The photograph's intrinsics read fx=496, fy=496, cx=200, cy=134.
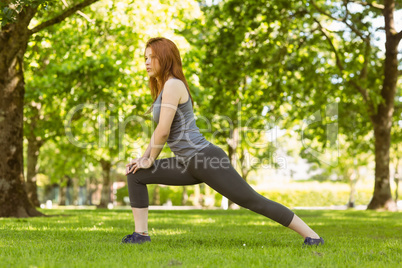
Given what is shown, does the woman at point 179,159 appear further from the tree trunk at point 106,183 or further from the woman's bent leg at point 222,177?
the tree trunk at point 106,183

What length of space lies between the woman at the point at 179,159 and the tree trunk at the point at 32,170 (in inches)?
744

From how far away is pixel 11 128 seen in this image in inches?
440

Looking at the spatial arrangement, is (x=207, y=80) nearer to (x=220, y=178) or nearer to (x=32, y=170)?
(x=32, y=170)

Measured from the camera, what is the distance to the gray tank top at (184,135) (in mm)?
4938

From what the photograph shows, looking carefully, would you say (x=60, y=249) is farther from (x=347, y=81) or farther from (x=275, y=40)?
(x=347, y=81)

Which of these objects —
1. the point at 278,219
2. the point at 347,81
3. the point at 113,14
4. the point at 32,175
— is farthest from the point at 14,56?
the point at 32,175

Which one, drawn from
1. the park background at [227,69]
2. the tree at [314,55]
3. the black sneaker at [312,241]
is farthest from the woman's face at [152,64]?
the tree at [314,55]

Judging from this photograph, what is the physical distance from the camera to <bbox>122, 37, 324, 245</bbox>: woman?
4.91 meters

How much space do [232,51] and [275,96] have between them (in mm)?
2769

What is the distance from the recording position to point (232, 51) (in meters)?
16.9

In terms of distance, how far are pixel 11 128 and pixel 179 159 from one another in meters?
7.36

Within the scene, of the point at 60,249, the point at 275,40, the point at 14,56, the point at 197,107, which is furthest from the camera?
the point at 197,107

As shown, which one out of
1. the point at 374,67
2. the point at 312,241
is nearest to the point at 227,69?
the point at 374,67

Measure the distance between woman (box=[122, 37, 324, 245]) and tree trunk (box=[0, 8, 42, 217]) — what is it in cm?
657
